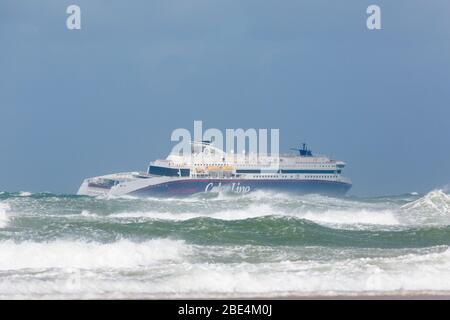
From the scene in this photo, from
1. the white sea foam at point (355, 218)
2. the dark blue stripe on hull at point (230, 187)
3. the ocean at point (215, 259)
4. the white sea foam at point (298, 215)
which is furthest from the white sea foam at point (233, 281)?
the dark blue stripe on hull at point (230, 187)

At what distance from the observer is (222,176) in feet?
193

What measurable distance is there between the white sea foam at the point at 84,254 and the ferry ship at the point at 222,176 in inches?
1553

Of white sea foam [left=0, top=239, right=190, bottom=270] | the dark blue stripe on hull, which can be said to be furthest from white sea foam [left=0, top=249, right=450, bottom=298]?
the dark blue stripe on hull

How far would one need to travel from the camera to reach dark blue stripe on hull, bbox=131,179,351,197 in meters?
57.3

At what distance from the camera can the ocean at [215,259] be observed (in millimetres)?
13102

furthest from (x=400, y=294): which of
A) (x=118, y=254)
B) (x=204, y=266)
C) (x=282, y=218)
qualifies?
(x=282, y=218)

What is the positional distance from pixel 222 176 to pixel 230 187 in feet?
3.54

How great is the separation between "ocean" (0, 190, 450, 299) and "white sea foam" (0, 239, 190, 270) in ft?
0.07

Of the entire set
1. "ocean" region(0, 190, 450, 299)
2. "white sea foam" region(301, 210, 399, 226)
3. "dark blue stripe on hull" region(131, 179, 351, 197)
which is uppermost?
"ocean" region(0, 190, 450, 299)

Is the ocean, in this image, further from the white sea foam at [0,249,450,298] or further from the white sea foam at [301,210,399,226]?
the white sea foam at [301,210,399,226]
